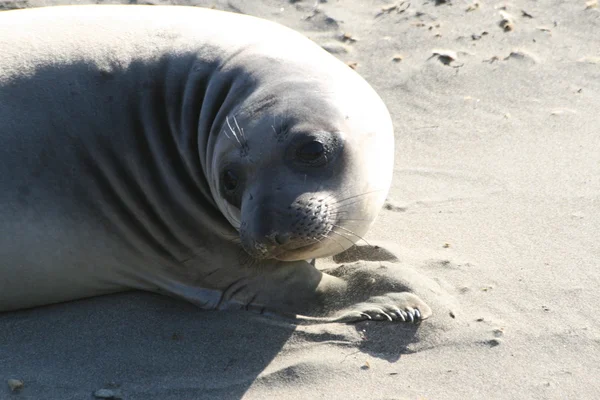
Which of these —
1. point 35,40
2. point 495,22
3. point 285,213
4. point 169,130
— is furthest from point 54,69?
point 495,22

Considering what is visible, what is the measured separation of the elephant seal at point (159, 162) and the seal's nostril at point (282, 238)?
0.23 meters

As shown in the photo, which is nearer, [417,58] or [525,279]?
[525,279]

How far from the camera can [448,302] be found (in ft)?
13.4

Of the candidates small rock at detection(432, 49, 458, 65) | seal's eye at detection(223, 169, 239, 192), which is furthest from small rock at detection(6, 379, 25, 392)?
small rock at detection(432, 49, 458, 65)

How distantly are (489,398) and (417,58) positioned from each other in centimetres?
343

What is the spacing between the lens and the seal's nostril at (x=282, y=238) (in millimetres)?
3729

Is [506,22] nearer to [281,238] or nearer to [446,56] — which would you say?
[446,56]

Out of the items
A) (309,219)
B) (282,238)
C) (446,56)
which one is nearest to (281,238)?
(282,238)

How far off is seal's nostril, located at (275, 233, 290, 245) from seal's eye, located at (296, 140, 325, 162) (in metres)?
0.31

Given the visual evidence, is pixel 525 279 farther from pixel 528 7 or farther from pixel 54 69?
pixel 528 7

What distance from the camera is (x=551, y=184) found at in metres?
5.02

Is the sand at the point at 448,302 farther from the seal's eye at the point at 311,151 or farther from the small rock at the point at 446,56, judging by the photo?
the seal's eye at the point at 311,151

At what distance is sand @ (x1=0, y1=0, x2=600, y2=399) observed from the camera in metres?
3.70

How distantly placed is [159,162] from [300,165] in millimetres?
796
